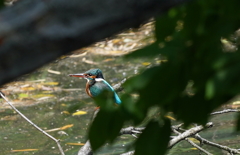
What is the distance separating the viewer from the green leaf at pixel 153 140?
86 centimetres

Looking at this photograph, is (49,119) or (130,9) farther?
(49,119)

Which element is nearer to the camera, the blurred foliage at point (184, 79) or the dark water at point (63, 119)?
the blurred foliage at point (184, 79)

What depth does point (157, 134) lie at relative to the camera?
88 centimetres

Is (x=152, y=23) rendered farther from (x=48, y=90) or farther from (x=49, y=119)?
(x=48, y=90)

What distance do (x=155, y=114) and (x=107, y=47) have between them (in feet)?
21.2

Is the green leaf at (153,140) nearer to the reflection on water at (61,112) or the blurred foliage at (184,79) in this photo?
the blurred foliage at (184,79)

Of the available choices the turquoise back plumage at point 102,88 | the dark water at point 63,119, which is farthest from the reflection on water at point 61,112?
the turquoise back plumage at point 102,88

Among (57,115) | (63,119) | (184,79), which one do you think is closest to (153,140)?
(184,79)

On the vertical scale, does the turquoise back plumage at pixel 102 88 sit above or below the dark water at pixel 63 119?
above

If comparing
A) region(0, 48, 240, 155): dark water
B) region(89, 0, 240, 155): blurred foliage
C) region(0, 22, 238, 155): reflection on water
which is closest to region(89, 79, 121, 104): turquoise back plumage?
region(89, 0, 240, 155): blurred foliage

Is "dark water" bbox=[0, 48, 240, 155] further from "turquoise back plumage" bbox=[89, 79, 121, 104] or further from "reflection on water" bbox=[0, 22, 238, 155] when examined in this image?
"turquoise back plumage" bbox=[89, 79, 121, 104]

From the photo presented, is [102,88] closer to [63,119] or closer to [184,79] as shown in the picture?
[184,79]

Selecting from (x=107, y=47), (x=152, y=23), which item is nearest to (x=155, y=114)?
(x=152, y=23)

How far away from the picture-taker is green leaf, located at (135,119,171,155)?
863mm
